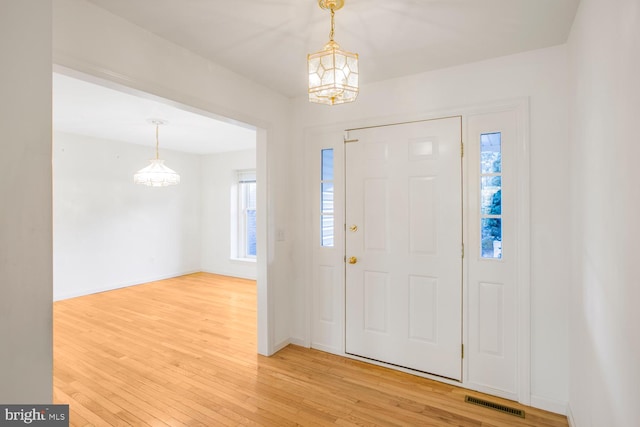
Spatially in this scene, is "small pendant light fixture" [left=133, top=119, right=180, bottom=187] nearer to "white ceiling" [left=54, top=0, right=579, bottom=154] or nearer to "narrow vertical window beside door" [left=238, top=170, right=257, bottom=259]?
"white ceiling" [left=54, top=0, right=579, bottom=154]

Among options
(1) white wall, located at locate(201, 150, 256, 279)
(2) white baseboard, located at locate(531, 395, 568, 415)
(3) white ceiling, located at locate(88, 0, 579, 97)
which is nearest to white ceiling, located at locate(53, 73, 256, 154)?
(1) white wall, located at locate(201, 150, 256, 279)

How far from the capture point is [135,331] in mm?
3697

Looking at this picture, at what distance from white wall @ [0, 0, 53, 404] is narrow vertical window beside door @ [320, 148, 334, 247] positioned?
2320 millimetres

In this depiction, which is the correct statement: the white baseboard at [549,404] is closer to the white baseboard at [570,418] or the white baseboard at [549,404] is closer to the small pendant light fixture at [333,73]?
the white baseboard at [570,418]

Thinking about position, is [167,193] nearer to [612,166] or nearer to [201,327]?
→ [201,327]

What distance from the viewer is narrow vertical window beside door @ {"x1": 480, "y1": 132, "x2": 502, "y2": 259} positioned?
242 centimetres

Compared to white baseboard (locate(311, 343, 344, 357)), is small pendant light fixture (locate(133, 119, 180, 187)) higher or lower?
higher

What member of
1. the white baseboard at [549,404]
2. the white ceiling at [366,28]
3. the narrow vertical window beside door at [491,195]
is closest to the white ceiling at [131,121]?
the white ceiling at [366,28]

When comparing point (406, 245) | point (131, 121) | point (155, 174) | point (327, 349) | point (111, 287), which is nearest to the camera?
point (406, 245)

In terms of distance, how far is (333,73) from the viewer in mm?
1517

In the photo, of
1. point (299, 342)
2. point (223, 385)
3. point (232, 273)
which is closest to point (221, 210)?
point (232, 273)

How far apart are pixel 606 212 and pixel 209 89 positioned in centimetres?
263
